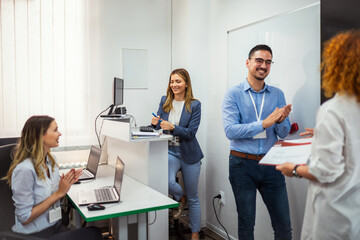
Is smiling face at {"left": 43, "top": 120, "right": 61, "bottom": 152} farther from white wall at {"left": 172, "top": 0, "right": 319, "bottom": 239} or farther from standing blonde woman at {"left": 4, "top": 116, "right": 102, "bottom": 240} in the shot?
white wall at {"left": 172, "top": 0, "right": 319, "bottom": 239}

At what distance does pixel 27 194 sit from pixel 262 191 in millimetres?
1517

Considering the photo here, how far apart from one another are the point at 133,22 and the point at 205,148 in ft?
5.48

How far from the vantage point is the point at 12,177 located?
1822 mm

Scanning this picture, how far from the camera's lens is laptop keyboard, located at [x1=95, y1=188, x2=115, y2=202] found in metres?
2.19

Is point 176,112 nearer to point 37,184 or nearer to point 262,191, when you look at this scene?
point 262,191

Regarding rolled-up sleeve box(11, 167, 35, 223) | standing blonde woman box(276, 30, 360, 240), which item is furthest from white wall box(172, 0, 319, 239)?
rolled-up sleeve box(11, 167, 35, 223)

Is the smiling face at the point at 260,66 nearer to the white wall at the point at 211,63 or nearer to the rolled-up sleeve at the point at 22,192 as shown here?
A: the white wall at the point at 211,63

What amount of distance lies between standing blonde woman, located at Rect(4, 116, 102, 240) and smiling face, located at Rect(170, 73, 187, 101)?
1510mm

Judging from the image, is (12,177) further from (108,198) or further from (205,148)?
(205,148)

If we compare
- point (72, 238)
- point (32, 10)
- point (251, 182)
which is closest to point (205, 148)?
point (251, 182)

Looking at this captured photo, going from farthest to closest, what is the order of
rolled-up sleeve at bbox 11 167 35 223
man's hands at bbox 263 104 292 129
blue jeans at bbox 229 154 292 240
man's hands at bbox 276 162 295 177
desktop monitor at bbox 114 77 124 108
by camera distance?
1. desktop monitor at bbox 114 77 124 108
2. blue jeans at bbox 229 154 292 240
3. man's hands at bbox 263 104 292 129
4. rolled-up sleeve at bbox 11 167 35 223
5. man's hands at bbox 276 162 295 177

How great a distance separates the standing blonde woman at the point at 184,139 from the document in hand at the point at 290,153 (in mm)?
1390

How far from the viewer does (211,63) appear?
3.61m

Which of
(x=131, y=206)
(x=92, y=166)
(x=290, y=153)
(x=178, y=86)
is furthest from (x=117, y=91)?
(x=290, y=153)
